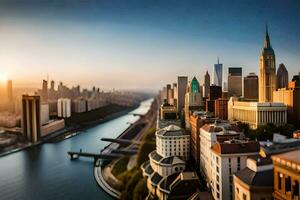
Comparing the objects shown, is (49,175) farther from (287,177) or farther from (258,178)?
(287,177)

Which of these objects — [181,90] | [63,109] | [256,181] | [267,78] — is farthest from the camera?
[63,109]

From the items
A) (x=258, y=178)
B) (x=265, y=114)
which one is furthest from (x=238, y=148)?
(x=265, y=114)

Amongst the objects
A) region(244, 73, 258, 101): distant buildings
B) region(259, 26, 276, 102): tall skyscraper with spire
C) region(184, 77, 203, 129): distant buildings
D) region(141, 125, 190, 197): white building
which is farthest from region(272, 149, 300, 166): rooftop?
region(244, 73, 258, 101): distant buildings

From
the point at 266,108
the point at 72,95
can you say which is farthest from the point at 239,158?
the point at 72,95

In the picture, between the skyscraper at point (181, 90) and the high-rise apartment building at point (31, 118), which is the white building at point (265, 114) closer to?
the skyscraper at point (181, 90)

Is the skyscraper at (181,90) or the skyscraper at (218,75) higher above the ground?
the skyscraper at (218,75)

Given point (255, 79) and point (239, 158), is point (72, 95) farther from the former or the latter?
point (239, 158)

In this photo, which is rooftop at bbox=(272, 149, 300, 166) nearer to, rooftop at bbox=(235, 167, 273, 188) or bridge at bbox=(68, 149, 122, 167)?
rooftop at bbox=(235, 167, 273, 188)

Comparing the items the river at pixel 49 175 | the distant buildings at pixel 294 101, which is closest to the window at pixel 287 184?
the river at pixel 49 175
